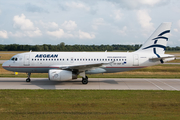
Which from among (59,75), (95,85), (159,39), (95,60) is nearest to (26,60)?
(59,75)

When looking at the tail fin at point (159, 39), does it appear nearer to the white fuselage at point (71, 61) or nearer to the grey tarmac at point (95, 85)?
the white fuselage at point (71, 61)

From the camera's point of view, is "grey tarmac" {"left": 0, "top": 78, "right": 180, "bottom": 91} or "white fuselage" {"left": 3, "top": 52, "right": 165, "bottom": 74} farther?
"white fuselage" {"left": 3, "top": 52, "right": 165, "bottom": 74}

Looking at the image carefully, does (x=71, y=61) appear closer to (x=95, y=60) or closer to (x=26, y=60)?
(x=95, y=60)

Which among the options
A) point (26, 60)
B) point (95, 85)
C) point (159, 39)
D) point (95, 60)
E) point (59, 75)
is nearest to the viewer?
point (59, 75)
